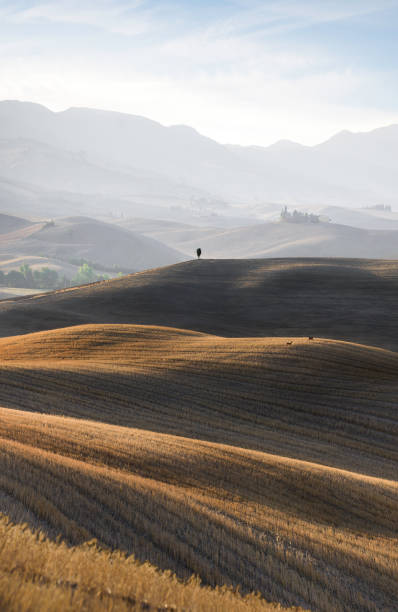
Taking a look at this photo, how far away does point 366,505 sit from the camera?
25.9 feet

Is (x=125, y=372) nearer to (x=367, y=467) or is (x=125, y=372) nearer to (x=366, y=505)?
(x=367, y=467)

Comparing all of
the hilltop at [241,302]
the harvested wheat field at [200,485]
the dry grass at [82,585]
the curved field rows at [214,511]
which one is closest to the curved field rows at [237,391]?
the harvested wheat field at [200,485]

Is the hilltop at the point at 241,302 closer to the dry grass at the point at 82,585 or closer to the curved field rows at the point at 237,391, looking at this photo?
the curved field rows at the point at 237,391

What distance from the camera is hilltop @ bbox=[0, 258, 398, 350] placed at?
41.1 m

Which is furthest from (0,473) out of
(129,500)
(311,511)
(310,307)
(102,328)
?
(310,307)

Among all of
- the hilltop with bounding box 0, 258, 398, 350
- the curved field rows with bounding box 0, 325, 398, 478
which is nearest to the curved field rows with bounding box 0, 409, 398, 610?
the curved field rows with bounding box 0, 325, 398, 478

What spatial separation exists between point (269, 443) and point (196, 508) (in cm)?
673

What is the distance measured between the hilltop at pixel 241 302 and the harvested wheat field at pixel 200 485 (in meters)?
23.0

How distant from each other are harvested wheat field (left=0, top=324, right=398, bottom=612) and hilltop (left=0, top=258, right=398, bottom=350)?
22987mm

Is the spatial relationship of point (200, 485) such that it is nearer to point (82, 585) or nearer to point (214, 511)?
point (214, 511)

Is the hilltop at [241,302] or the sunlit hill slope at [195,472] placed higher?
the sunlit hill slope at [195,472]

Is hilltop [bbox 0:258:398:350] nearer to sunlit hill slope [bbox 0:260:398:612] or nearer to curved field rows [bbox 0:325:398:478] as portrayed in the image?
sunlit hill slope [bbox 0:260:398:612]

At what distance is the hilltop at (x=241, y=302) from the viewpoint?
4112 cm

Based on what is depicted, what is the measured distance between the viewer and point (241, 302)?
4853 cm
